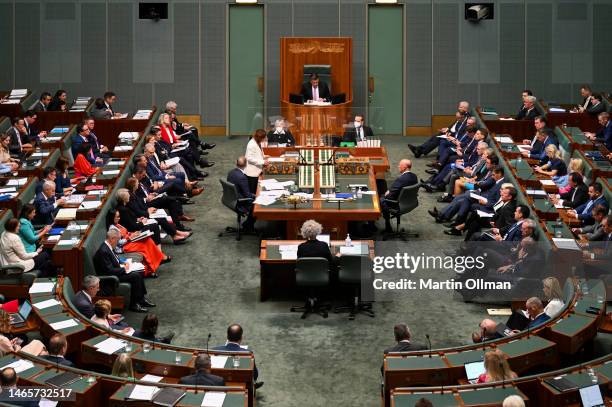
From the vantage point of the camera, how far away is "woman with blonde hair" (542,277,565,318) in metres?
12.5

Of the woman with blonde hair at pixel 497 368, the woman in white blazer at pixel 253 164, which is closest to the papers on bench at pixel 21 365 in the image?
the woman with blonde hair at pixel 497 368

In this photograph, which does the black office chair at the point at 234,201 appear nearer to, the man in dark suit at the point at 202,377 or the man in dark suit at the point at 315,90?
the man in dark suit at the point at 315,90

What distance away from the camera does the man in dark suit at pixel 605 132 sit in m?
19.2

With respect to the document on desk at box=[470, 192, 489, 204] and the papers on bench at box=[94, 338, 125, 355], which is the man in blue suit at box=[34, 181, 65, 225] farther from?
the document on desk at box=[470, 192, 489, 204]

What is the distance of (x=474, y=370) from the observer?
1098 centimetres

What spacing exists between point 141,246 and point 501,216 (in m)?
4.76

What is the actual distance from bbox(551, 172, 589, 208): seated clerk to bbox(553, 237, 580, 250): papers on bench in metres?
2.07

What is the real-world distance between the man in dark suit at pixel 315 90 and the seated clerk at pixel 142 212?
514cm

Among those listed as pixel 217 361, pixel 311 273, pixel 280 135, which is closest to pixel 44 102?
pixel 280 135

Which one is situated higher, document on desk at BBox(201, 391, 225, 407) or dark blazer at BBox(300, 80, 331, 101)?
dark blazer at BBox(300, 80, 331, 101)

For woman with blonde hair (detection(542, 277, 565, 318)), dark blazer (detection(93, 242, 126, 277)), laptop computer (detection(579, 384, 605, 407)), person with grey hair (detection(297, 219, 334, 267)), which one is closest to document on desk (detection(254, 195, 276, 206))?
person with grey hair (detection(297, 219, 334, 267))

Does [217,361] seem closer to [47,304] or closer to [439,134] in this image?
[47,304]

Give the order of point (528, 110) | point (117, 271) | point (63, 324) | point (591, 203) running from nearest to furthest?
point (63, 324) < point (117, 271) < point (591, 203) < point (528, 110)

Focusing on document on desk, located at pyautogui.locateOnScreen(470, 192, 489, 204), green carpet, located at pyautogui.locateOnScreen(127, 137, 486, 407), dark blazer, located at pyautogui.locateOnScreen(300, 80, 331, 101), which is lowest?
green carpet, located at pyautogui.locateOnScreen(127, 137, 486, 407)
